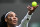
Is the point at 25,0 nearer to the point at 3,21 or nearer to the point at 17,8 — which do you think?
the point at 17,8

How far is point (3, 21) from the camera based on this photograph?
186cm

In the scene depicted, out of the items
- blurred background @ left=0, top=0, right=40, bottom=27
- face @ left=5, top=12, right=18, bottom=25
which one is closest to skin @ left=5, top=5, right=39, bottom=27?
face @ left=5, top=12, right=18, bottom=25

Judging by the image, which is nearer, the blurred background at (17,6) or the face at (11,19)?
the face at (11,19)

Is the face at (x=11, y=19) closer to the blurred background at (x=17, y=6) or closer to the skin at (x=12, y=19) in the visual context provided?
the skin at (x=12, y=19)

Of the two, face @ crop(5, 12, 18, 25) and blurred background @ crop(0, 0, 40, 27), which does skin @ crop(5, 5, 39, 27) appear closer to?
face @ crop(5, 12, 18, 25)

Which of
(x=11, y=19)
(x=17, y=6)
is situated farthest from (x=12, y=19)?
(x=17, y=6)

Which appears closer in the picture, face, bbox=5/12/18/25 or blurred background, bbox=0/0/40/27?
face, bbox=5/12/18/25

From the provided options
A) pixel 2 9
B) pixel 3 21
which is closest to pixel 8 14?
pixel 3 21

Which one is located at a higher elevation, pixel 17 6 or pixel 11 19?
pixel 17 6

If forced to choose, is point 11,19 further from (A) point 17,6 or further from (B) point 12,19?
(A) point 17,6

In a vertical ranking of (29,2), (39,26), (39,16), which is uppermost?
(29,2)

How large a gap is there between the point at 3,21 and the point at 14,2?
181 cm

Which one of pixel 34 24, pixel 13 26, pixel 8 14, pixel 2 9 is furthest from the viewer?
pixel 34 24

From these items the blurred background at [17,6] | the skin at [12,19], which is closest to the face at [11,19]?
the skin at [12,19]
